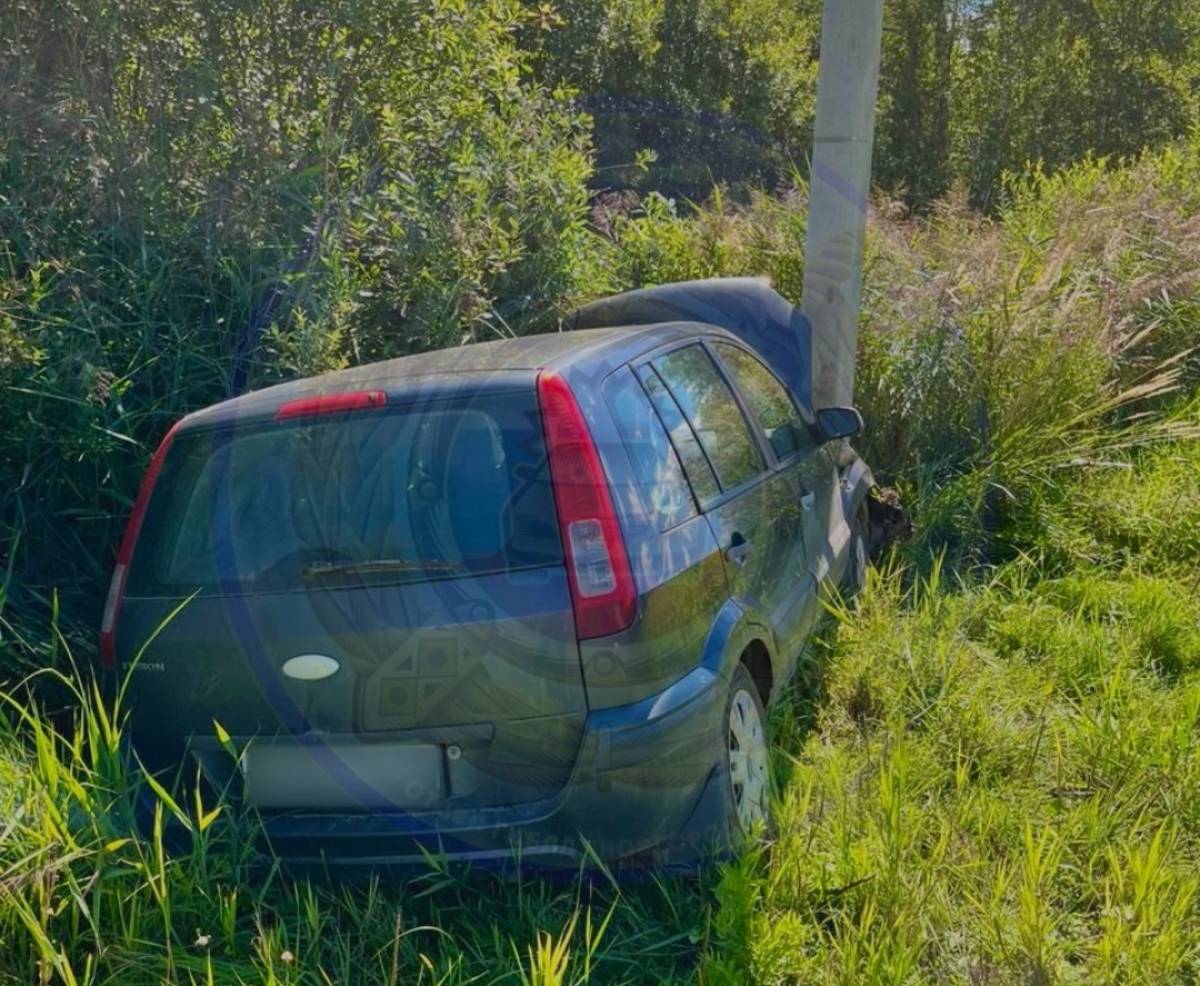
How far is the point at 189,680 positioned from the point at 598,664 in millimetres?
1109

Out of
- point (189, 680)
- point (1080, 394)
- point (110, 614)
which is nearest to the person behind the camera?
point (189, 680)

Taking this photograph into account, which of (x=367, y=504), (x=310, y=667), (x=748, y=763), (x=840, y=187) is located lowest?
(x=748, y=763)

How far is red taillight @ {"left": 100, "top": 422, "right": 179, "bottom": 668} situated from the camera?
3.06 meters

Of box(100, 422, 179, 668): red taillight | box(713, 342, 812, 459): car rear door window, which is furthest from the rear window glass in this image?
box(100, 422, 179, 668): red taillight

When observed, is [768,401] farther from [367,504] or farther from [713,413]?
[367,504]

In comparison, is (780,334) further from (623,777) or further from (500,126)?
(623,777)

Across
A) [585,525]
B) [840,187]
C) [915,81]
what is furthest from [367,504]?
[915,81]

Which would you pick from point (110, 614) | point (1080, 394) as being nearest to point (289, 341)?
point (110, 614)

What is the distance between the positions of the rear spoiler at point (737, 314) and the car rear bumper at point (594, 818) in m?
3.01

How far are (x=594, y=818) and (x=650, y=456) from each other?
3.18 ft

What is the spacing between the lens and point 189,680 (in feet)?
9.48

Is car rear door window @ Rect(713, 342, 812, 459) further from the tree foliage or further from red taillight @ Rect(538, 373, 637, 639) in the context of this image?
the tree foliage

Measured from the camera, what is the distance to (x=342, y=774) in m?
2.73

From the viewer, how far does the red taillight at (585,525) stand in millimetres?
2619
